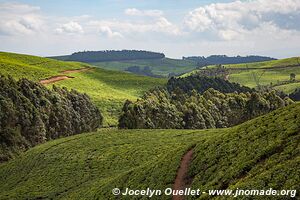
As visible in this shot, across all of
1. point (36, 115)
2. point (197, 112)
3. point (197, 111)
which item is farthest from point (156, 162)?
point (197, 111)

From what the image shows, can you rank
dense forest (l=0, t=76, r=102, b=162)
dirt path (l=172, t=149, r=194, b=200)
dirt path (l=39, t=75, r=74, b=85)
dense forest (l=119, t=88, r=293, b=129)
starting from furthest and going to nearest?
dirt path (l=39, t=75, r=74, b=85) → dense forest (l=119, t=88, r=293, b=129) → dense forest (l=0, t=76, r=102, b=162) → dirt path (l=172, t=149, r=194, b=200)

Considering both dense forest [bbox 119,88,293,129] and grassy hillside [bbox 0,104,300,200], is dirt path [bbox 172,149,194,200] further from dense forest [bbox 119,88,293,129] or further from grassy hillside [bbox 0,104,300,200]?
dense forest [bbox 119,88,293,129]

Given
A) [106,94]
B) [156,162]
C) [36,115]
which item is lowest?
[106,94]

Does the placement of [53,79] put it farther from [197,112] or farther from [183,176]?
[183,176]

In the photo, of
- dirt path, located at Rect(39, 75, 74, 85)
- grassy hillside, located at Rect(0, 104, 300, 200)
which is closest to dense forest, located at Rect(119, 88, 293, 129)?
grassy hillside, located at Rect(0, 104, 300, 200)

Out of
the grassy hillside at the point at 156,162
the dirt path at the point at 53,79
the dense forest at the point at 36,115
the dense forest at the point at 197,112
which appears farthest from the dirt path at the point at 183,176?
the dirt path at the point at 53,79

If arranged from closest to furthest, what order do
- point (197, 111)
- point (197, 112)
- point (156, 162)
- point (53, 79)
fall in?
point (156, 162), point (197, 112), point (197, 111), point (53, 79)

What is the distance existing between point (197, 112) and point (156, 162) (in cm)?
7247

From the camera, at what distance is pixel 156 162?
4388 cm

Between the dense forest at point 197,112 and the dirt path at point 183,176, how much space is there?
6621 centimetres

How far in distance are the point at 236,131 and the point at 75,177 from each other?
3112cm

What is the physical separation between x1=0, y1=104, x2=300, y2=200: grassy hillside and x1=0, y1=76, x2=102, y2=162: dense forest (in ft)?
63.4

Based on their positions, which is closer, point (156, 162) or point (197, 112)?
point (156, 162)

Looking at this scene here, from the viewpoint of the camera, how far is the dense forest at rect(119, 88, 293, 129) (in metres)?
109
